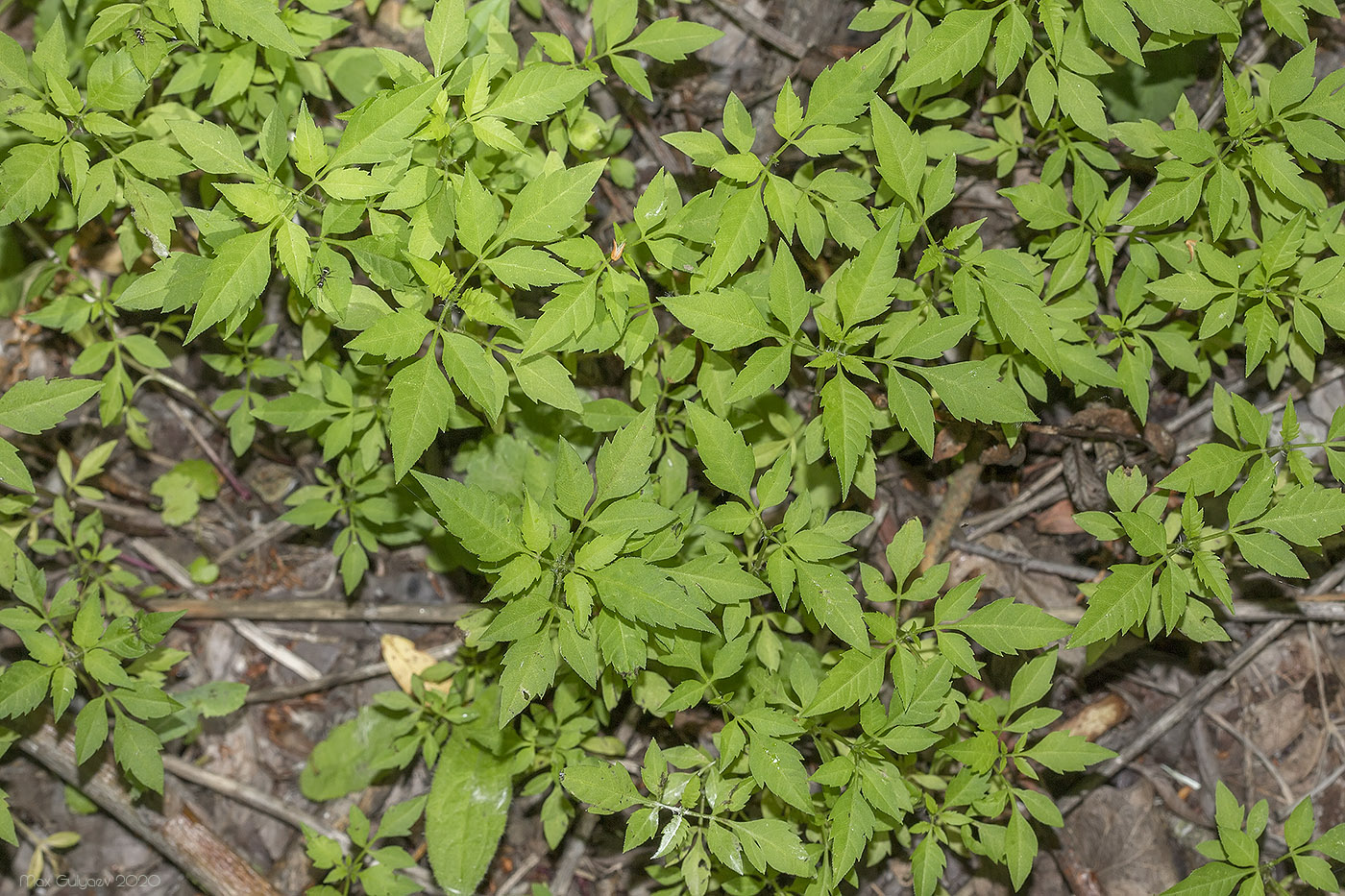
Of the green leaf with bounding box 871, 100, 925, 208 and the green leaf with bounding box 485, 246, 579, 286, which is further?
the green leaf with bounding box 871, 100, 925, 208

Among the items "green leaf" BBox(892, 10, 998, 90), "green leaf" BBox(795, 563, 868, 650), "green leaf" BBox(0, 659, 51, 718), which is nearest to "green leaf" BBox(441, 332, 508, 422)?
"green leaf" BBox(795, 563, 868, 650)

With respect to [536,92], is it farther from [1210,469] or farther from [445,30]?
[1210,469]

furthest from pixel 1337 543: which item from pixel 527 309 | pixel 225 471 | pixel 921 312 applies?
pixel 225 471

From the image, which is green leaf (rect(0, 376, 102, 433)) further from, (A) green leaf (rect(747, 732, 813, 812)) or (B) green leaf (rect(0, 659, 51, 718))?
(A) green leaf (rect(747, 732, 813, 812))

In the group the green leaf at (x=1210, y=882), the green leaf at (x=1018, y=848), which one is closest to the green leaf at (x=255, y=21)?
the green leaf at (x=1018, y=848)

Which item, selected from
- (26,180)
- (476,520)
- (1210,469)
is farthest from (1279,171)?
(26,180)

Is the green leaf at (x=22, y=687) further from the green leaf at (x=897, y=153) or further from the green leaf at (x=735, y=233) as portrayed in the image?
the green leaf at (x=897, y=153)
